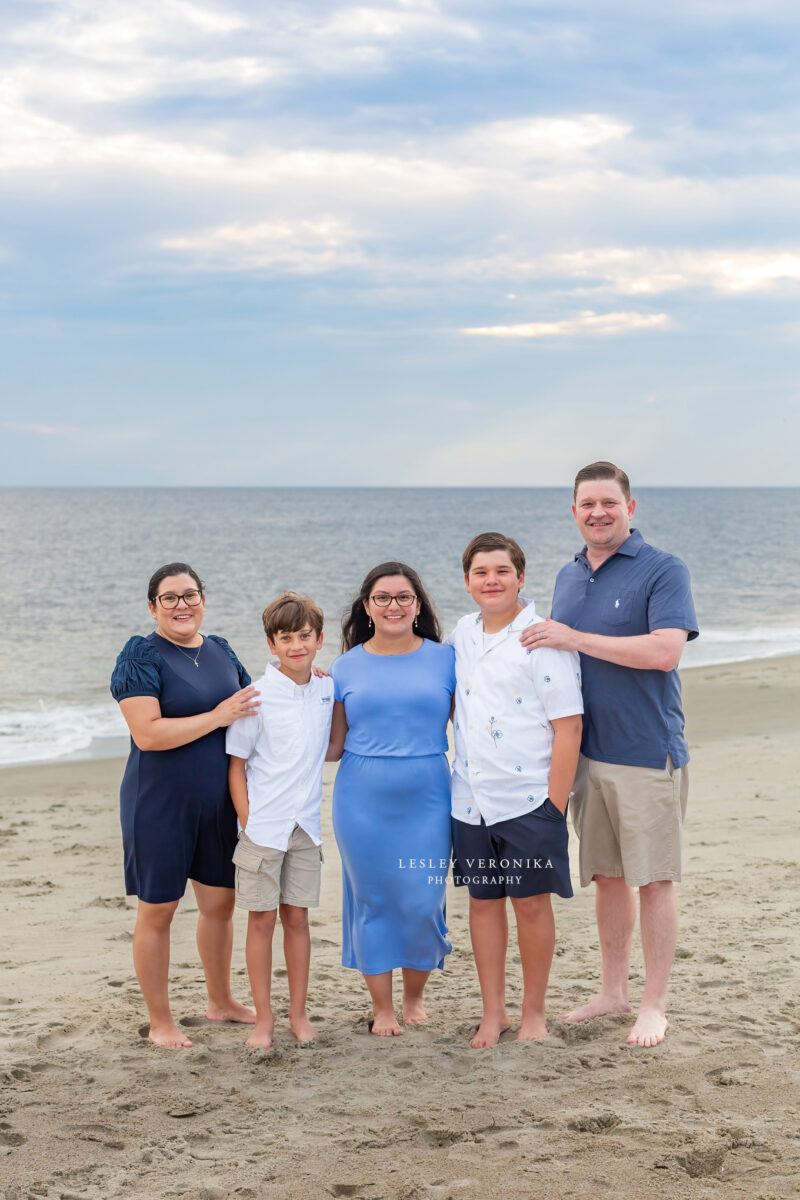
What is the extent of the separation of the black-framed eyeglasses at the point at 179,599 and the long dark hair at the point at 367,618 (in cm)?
64

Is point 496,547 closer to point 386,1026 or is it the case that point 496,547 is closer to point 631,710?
point 631,710

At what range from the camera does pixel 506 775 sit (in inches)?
152

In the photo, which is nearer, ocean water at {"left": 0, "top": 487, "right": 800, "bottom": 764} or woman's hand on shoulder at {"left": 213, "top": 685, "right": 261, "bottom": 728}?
woman's hand on shoulder at {"left": 213, "top": 685, "right": 261, "bottom": 728}

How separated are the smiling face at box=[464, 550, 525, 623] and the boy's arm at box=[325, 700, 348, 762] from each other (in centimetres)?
75

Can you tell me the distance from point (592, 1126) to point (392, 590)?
2.02 m

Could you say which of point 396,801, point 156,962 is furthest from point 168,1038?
point 396,801

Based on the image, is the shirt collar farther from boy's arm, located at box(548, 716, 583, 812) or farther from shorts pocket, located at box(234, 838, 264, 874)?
shorts pocket, located at box(234, 838, 264, 874)

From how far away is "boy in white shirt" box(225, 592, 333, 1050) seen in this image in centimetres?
402

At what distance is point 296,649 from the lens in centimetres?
403

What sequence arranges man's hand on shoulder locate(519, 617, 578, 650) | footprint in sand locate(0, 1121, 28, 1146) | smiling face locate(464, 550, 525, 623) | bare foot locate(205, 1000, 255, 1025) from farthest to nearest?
bare foot locate(205, 1000, 255, 1025)
smiling face locate(464, 550, 525, 623)
man's hand on shoulder locate(519, 617, 578, 650)
footprint in sand locate(0, 1121, 28, 1146)

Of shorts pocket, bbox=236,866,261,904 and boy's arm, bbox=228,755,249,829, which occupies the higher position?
boy's arm, bbox=228,755,249,829

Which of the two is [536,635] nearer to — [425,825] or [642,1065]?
[425,825]

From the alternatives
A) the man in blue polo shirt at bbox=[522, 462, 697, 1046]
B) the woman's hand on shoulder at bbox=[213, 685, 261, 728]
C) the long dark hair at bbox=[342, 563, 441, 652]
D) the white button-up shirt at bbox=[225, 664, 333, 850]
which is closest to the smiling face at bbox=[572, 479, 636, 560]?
the man in blue polo shirt at bbox=[522, 462, 697, 1046]

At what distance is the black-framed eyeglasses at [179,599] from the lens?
407cm
